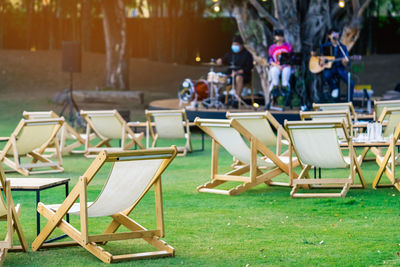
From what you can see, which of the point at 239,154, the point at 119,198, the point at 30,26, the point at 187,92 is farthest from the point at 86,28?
the point at 119,198

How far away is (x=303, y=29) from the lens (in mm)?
17219

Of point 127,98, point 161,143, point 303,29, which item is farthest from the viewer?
point 127,98

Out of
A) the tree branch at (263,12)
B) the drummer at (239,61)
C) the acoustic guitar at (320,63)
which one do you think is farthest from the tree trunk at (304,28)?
the drummer at (239,61)

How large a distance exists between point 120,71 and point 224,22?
8082 mm

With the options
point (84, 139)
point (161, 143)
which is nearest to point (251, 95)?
point (161, 143)

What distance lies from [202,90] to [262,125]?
838 cm

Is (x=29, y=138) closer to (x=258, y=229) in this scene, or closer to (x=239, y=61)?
(x=258, y=229)

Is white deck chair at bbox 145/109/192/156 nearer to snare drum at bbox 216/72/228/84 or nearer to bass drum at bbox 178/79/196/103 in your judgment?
snare drum at bbox 216/72/228/84

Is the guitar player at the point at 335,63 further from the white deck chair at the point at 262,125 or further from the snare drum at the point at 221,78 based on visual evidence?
the white deck chair at the point at 262,125

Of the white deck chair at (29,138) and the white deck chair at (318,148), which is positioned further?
the white deck chair at (29,138)

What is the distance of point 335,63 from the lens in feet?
52.3

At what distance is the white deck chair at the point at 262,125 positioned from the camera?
8.77 metres

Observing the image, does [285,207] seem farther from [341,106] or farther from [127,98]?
[127,98]

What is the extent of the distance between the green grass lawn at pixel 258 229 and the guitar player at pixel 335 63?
670cm
